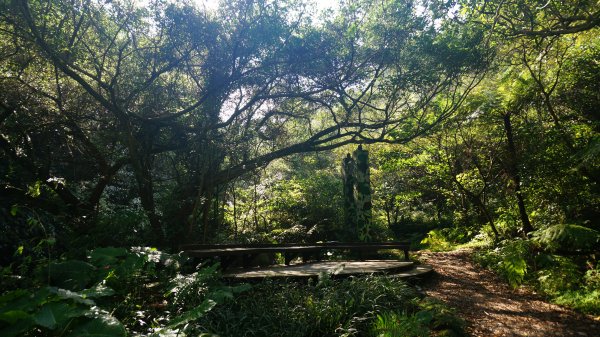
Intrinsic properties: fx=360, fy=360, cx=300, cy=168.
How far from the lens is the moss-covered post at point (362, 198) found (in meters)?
11.1

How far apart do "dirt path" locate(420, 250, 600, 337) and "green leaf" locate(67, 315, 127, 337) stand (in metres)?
4.26

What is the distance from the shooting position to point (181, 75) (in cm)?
968

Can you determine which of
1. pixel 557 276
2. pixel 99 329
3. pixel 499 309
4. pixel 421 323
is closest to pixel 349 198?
pixel 557 276

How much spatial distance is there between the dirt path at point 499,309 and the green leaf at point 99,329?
4.26 m

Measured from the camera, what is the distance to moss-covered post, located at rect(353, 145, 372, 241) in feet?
36.5

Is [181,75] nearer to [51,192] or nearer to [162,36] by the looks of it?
[162,36]

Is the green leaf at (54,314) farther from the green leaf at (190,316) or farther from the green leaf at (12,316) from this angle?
the green leaf at (190,316)

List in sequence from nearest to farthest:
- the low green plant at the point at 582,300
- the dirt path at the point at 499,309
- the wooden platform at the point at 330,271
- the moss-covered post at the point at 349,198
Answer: the dirt path at the point at 499,309 < the low green plant at the point at 582,300 < the wooden platform at the point at 330,271 < the moss-covered post at the point at 349,198

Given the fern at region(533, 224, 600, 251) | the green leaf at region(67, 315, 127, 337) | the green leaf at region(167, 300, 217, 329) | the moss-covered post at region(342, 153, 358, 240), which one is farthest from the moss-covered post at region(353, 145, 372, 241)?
the green leaf at region(67, 315, 127, 337)

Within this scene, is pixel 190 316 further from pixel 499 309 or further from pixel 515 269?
pixel 515 269

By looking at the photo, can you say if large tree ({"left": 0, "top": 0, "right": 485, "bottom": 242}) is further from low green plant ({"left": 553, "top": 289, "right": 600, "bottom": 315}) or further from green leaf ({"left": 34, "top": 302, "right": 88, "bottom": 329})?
green leaf ({"left": 34, "top": 302, "right": 88, "bottom": 329})

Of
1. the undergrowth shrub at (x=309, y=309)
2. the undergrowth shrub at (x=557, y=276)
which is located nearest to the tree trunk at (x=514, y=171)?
the undergrowth shrub at (x=557, y=276)

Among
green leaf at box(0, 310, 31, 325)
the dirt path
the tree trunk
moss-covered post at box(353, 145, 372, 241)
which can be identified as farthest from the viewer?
moss-covered post at box(353, 145, 372, 241)

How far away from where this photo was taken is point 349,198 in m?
11.5
